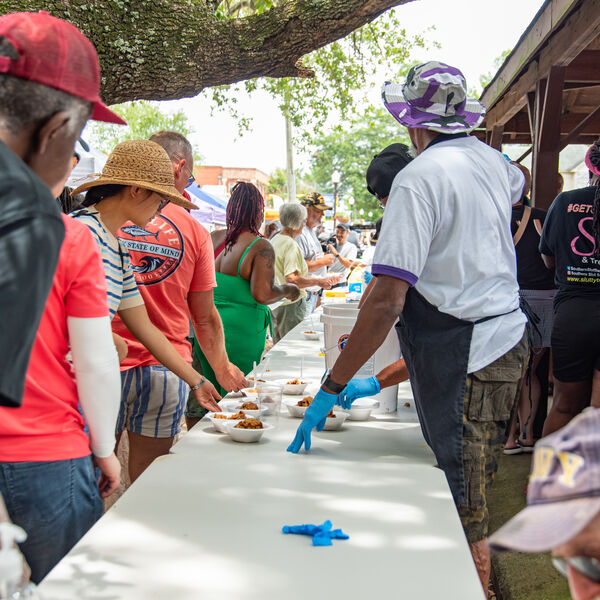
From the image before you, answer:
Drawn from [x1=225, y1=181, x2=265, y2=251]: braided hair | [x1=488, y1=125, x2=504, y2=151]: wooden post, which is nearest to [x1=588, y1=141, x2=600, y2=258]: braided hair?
[x1=225, y1=181, x2=265, y2=251]: braided hair

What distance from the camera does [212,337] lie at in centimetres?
326

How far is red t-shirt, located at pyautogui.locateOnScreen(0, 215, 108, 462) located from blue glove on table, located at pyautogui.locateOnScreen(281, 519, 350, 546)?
0.56 m

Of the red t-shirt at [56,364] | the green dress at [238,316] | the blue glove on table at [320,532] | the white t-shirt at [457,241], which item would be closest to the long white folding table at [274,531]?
the blue glove on table at [320,532]

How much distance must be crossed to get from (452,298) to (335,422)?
0.72 meters

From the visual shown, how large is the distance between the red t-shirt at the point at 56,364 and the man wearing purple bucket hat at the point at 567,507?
3.64ft

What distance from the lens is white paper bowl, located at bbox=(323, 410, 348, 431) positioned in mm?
2529

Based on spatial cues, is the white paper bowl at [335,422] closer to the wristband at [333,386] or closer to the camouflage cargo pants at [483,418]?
the wristband at [333,386]

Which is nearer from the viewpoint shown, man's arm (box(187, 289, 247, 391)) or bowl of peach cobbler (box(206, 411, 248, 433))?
bowl of peach cobbler (box(206, 411, 248, 433))

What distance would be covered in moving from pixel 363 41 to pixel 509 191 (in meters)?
9.45

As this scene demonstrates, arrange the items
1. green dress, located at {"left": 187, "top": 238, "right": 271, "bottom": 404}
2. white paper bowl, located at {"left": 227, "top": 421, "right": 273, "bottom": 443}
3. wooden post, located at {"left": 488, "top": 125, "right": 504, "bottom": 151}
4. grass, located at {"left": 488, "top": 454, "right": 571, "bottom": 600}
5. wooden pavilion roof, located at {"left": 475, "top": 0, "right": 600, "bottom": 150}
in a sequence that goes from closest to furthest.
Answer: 1. white paper bowl, located at {"left": 227, "top": 421, "right": 273, "bottom": 443}
2. grass, located at {"left": 488, "top": 454, "right": 571, "bottom": 600}
3. green dress, located at {"left": 187, "top": 238, "right": 271, "bottom": 404}
4. wooden pavilion roof, located at {"left": 475, "top": 0, "right": 600, "bottom": 150}
5. wooden post, located at {"left": 488, "top": 125, "right": 504, "bottom": 151}

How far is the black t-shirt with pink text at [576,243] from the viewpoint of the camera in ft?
12.3

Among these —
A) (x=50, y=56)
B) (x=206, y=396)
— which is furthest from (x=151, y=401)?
(x=50, y=56)

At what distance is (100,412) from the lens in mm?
1652

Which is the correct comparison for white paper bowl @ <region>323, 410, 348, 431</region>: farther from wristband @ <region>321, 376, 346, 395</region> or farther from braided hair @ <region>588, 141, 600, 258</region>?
braided hair @ <region>588, 141, 600, 258</region>
